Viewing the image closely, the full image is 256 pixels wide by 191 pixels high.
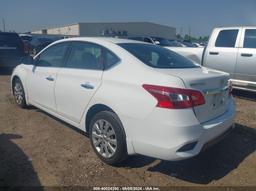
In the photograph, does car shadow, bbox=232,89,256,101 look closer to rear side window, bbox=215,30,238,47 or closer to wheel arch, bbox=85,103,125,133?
rear side window, bbox=215,30,238,47

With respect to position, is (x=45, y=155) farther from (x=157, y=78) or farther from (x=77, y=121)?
(x=157, y=78)

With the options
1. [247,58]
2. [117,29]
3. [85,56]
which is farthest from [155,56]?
[117,29]

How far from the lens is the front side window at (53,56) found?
468 centimetres

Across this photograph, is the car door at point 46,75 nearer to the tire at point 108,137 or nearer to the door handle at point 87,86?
the door handle at point 87,86

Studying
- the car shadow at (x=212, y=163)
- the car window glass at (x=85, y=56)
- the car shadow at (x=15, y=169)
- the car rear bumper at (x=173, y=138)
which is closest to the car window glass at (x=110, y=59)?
the car window glass at (x=85, y=56)

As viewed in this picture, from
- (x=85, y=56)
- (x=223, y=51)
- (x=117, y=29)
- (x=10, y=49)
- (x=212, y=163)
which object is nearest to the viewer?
(x=212, y=163)

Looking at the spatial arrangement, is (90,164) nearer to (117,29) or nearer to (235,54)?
(235,54)

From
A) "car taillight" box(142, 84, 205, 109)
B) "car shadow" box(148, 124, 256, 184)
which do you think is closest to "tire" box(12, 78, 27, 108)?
"car shadow" box(148, 124, 256, 184)

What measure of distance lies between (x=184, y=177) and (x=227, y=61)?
15.7 feet

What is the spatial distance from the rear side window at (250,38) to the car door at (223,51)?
215mm

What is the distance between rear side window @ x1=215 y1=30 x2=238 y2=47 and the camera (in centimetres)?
759

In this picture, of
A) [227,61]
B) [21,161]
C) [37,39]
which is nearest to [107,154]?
[21,161]

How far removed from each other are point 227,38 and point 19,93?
5485mm

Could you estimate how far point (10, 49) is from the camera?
1208cm
